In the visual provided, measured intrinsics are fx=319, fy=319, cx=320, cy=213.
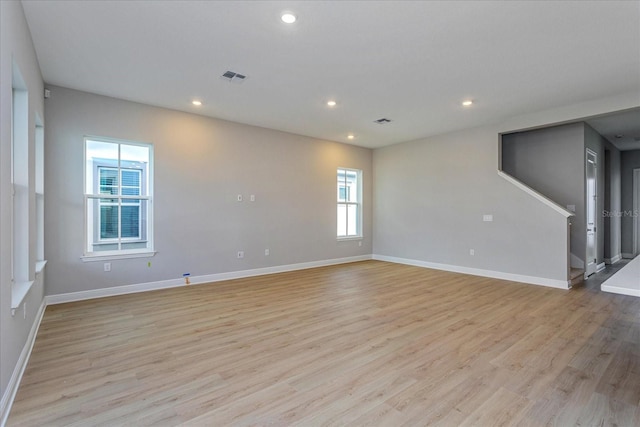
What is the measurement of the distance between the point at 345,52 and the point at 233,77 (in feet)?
4.72

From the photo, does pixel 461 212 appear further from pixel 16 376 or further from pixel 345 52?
pixel 16 376

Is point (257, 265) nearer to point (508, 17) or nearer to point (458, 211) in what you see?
point (458, 211)

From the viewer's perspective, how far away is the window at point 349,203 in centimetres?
761

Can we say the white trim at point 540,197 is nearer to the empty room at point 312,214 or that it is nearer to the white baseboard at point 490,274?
the empty room at point 312,214

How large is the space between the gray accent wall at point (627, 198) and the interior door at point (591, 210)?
2484mm

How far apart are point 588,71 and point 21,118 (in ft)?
18.9

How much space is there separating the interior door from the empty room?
93 millimetres

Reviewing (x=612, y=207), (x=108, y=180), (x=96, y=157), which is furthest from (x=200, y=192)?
(x=612, y=207)

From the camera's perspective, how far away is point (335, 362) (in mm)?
2545

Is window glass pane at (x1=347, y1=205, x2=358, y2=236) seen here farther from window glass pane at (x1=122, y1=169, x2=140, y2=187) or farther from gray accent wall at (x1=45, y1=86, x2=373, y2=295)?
window glass pane at (x1=122, y1=169, x2=140, y2=187)

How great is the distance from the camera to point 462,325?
338 centimetres

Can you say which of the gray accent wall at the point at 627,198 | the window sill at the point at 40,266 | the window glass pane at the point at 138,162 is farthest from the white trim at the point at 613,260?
the window sill at the point at 40,266

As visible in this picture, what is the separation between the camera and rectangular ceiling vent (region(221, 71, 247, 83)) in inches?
147

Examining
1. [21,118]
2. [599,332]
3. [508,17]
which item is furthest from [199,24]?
[599,332]
